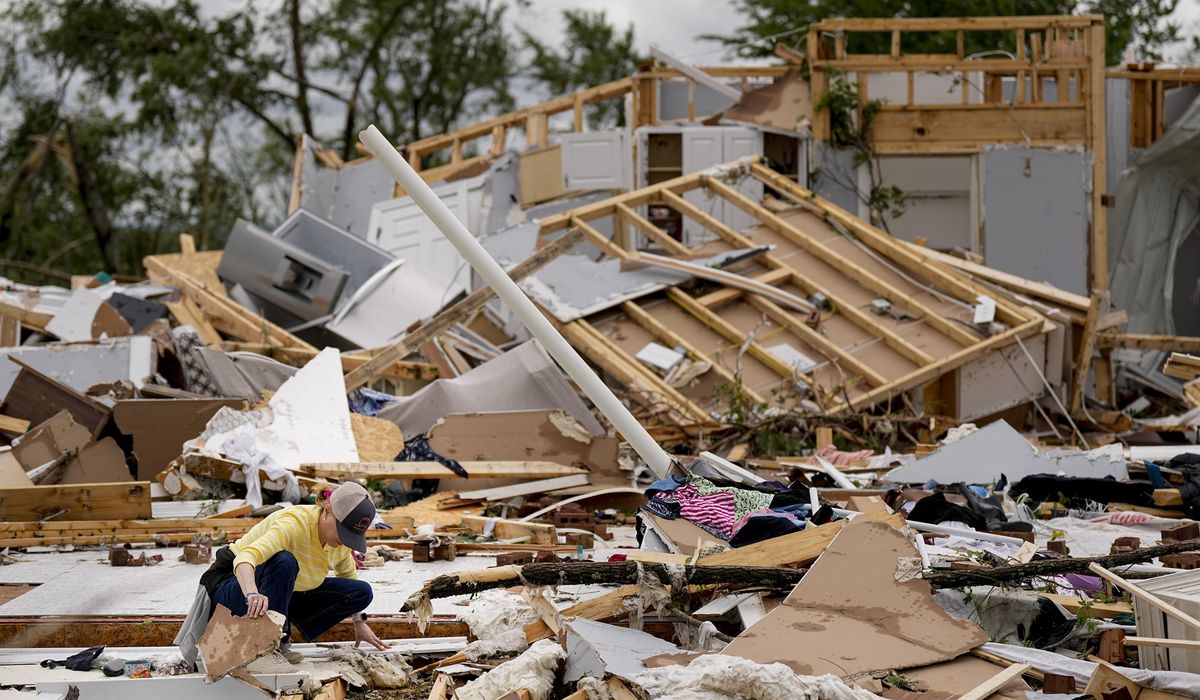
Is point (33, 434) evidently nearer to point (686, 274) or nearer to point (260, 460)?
point (260, 460)

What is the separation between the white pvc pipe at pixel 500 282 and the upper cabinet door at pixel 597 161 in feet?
32.9

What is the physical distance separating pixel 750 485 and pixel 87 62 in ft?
72.5

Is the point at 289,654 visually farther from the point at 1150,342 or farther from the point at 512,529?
the point at 1150,342

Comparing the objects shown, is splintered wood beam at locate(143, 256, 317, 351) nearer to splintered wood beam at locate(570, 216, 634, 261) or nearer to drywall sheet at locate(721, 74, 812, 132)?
splintered wood beam at locate(570, 216, 634, 261)

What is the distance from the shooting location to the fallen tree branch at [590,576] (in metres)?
5.73

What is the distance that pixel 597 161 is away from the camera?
16.9 metres

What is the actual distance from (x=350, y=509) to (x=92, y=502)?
3776 mm

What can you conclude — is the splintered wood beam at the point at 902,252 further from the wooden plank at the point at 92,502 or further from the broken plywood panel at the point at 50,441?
the broken plywood panel at the point at 50,441

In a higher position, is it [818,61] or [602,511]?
[818,61]

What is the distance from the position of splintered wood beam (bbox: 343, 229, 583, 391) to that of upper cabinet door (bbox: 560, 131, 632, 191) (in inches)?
222

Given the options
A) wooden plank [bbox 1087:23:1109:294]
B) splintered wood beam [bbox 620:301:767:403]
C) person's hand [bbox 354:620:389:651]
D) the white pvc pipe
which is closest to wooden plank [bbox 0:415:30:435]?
the white pvc pipe

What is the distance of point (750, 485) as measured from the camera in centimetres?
746

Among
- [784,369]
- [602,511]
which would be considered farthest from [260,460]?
[784,369]

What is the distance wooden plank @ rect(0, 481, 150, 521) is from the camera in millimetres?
8250
